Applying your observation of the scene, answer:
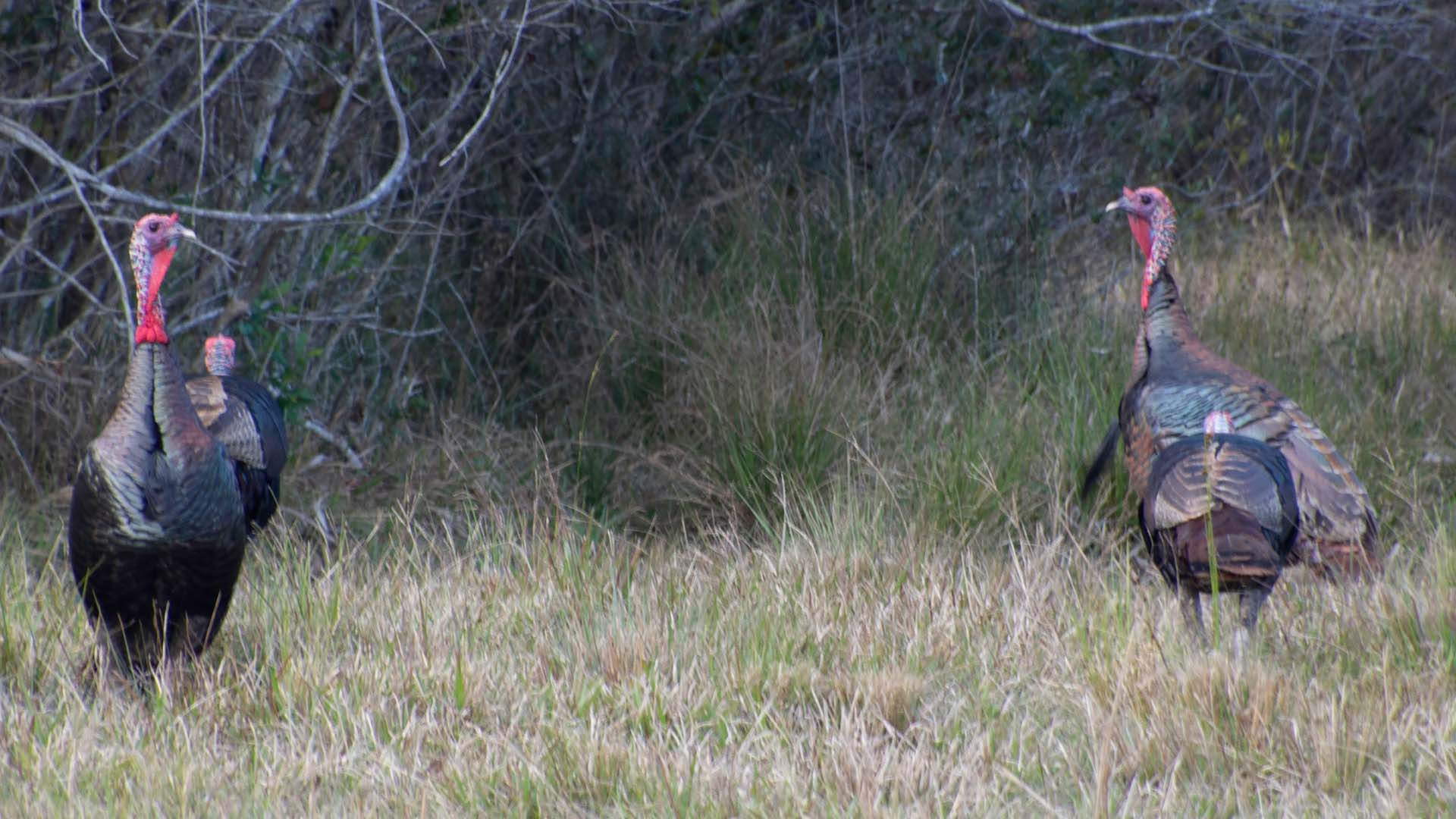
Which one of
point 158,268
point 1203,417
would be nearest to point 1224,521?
point 1203,417

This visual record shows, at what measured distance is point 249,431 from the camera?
4633 mm

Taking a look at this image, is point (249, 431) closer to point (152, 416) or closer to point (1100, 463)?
point (152, 416)

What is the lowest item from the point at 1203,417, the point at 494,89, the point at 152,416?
the point at 1203,417

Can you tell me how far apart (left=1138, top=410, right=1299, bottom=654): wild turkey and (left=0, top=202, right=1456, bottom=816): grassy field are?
104 mm

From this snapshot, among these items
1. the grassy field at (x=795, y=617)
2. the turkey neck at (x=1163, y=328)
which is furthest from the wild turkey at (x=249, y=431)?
the turkey neck at (x=1163, y=328)

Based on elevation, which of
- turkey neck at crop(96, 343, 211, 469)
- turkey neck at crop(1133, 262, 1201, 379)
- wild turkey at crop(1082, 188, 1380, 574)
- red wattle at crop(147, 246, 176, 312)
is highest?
red wattle at crop(147, 246, 176, 312)

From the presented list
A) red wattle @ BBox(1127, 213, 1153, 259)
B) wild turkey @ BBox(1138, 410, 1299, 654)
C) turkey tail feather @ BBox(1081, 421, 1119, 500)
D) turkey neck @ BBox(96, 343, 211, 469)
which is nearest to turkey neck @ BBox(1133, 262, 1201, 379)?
turkey tail feather @ BBox(1081, 421, 1119, 500)

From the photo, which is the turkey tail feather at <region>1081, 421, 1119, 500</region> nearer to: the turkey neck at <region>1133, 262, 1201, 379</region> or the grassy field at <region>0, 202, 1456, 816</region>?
the grassy field at <region>0, 202, 1456, 816</region>

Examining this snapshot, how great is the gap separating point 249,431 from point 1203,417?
2708 millimetres

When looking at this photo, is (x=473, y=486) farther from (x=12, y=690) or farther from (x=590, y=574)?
(x=12, y=690)

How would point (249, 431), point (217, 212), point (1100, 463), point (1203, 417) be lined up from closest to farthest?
point (217, 212), point (1203, 417), point (249, 431), point (1100, 463)

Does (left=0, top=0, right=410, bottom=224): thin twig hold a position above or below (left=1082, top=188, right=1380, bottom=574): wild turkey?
above

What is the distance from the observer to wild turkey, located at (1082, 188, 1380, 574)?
13.6 feet

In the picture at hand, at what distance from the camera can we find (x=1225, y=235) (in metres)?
A: 9.05
